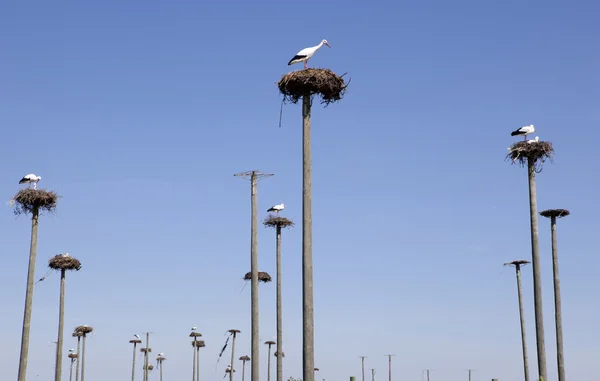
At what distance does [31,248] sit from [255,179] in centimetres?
882

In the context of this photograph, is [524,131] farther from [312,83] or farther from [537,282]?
[312,83]

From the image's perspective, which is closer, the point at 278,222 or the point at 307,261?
the point at 307,261

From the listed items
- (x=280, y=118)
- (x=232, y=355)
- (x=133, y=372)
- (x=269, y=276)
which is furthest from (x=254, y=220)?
(x=133, y=372)

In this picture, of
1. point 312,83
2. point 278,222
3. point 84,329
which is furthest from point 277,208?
point 84,329

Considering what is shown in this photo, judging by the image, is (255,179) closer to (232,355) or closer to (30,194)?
(30,194)

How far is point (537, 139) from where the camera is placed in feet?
93.6

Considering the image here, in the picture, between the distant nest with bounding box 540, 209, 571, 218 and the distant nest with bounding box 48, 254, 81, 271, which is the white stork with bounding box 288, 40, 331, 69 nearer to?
the distant nest with bounding box 540, 209, 571, 218

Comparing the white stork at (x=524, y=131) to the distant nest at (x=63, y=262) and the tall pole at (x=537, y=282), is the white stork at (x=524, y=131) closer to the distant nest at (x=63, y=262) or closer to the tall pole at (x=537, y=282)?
the tall pole at (x=537, y=282)

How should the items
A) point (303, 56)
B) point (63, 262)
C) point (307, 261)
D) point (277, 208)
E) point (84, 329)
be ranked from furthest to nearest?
point (84, 329) < point (63, 262) < point (277, 208) < point (303, 56) < point (307, 261)

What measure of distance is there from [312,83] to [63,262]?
2450cm

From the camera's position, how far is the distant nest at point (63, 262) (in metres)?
39.7

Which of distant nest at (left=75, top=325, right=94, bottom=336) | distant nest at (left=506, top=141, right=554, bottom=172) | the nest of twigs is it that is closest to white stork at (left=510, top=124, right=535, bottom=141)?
distant nest at (left=506, top=141, right=554, bottom=172)

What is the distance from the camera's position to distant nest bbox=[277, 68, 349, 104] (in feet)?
63.5

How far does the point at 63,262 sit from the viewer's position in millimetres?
39688
